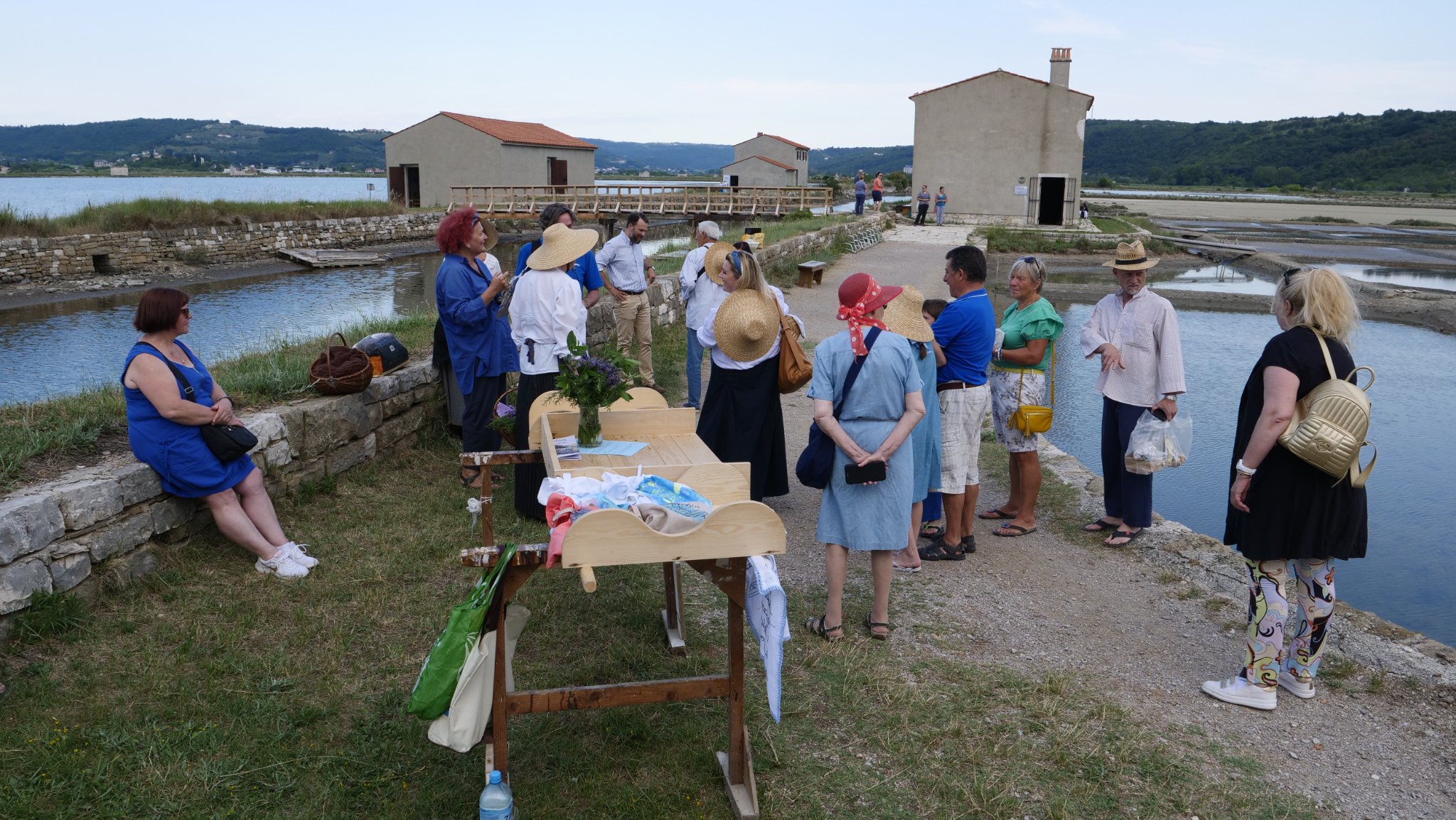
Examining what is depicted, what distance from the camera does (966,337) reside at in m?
5.47

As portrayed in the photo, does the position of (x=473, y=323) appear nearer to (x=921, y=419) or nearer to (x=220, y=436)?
(x=220, y=436)

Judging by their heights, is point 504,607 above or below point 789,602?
above

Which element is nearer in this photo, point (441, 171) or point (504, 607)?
point (504, 607)

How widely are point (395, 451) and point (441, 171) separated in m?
41.3

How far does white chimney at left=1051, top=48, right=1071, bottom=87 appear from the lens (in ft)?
115

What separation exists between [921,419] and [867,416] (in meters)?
0.75

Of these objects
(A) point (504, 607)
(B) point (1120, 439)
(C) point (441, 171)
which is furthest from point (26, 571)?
Answer: (C) point (441, 171)

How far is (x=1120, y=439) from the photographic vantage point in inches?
228

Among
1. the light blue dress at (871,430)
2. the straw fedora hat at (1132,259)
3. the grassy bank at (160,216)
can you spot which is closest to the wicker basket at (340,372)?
the light blue dress at (871,430)

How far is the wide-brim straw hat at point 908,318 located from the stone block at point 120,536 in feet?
12.4

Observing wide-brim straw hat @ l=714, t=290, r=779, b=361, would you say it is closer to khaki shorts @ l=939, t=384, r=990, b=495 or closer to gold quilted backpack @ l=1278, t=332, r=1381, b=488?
khaki shorts @ l=939, t=384, r=990, b=495

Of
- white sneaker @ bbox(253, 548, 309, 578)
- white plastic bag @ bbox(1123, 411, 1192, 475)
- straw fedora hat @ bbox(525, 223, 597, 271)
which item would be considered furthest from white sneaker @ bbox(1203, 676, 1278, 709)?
white sneaker @ bbox(253, 548, 309, 578)

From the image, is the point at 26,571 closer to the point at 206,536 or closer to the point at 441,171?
the point at 206,536

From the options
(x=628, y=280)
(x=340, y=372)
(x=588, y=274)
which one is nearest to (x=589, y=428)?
(x=340, y=372)
